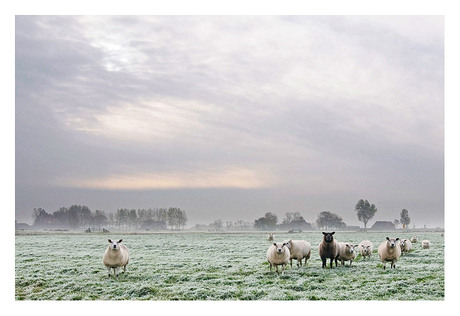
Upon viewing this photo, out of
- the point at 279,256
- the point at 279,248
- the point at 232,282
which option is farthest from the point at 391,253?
the point at 232,282

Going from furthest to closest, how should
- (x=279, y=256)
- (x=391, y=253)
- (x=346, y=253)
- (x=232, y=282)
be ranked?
1. (x=346, y=253)
2. (x=391, y=253)
3. (x=279, y=256)
4. (x=232, y=282)

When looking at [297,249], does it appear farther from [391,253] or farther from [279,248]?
[391,253]

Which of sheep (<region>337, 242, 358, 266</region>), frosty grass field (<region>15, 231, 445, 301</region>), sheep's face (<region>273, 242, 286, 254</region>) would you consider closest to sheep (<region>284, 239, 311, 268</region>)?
frosty grass field (<region>15, 231, 445, 301</region>)

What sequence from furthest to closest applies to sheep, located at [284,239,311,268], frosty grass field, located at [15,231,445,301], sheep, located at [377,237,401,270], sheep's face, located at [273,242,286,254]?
sheep, located at [284,239,311,268] < sheep, located at [377,237,401,270] < sheep's face, located at [273,242,286,254] < frosty grass field, located at [15,231,445,301]

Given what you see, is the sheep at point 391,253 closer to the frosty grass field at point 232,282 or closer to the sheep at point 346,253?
the frosty grass field at point 232,282

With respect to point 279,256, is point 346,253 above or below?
below

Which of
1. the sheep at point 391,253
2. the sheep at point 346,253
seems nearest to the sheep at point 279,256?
the sheep at point 346,253

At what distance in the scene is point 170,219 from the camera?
72.4 m

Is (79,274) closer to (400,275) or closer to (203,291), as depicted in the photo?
(203,291)

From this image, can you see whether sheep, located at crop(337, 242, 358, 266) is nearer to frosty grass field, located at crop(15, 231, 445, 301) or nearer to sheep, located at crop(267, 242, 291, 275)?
frosty grass field, located at crop(15, 231, 445, 301)

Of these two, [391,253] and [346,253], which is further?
[346,253]
